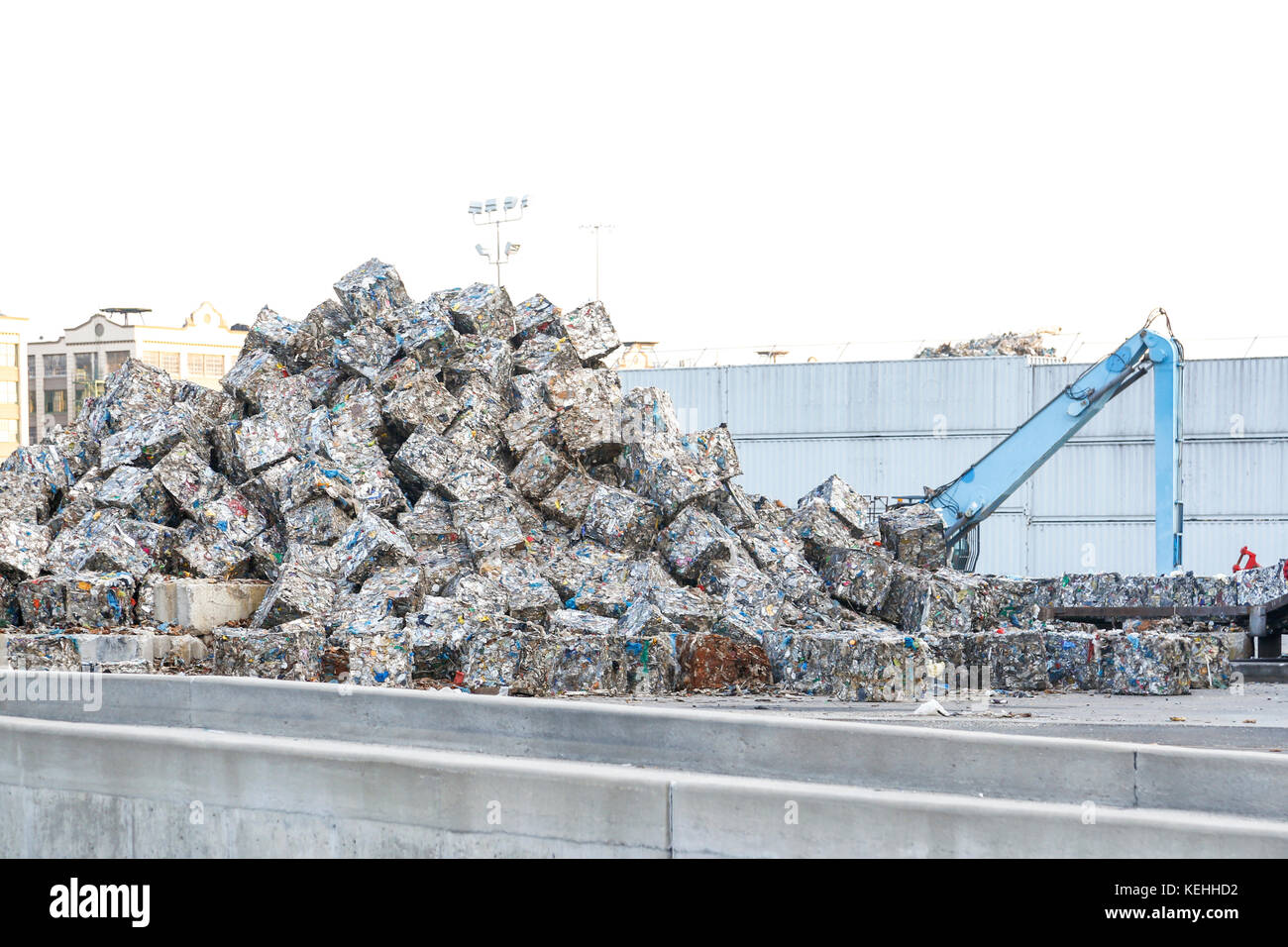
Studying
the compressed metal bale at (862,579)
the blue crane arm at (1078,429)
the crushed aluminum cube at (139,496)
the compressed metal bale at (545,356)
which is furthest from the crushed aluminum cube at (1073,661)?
the crushed aluminum cube at (139,496)

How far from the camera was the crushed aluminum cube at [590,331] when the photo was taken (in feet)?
60.4

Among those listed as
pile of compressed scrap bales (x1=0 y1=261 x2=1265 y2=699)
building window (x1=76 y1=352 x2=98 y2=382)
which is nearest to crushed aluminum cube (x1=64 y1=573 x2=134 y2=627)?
pile of compressed scrap bales (x1=0 y1=261 x2=1265 y2=699)

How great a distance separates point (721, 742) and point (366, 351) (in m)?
12.1

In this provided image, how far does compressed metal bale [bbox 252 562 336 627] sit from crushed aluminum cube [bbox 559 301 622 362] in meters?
5.39

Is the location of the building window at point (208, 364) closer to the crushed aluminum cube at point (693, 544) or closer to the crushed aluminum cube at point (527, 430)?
the crushed aluminum cube at point (527, 430)

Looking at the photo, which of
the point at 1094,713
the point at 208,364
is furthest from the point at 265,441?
the point at 208,364

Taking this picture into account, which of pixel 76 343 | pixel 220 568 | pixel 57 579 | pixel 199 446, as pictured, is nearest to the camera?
pixel 57 579

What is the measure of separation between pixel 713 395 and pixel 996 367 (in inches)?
262

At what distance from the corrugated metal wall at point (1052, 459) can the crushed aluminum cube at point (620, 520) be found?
16.6 meters

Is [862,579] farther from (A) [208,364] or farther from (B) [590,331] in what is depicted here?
(A) [208,364]
